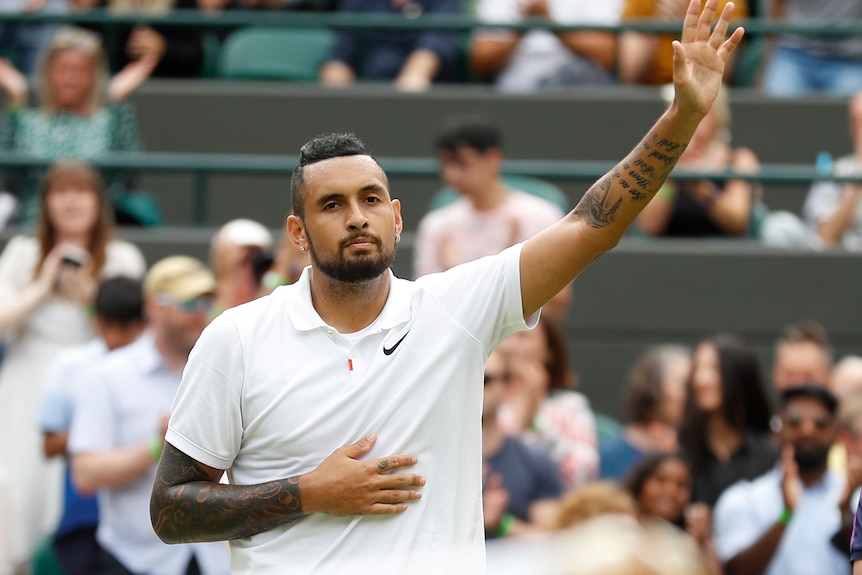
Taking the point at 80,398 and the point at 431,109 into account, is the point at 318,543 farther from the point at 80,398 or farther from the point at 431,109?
the point at 431,109

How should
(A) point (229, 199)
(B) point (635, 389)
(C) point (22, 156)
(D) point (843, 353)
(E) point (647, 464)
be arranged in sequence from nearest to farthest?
(E) point (647, 464) < (B) point (635, 389) < (D) point (843, 353) < (C) point (22, 156) < (A) point (229, 199)

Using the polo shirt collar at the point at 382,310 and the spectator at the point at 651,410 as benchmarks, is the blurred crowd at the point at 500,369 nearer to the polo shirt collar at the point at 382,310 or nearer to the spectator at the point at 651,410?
the spectator at the point at 651,410

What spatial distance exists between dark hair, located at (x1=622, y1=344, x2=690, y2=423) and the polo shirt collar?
375 centimetres

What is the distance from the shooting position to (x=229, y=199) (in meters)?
10.4

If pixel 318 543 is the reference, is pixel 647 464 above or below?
below

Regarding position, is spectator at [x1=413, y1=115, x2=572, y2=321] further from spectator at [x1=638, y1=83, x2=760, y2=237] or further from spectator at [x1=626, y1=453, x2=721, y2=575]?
spectator at [x1=626, y1=453, x2=721, y2=575]

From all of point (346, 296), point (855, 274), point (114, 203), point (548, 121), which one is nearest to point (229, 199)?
point (114, 203)

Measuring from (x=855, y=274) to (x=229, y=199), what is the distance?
4.20 m

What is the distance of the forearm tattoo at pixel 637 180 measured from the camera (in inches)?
A: 157

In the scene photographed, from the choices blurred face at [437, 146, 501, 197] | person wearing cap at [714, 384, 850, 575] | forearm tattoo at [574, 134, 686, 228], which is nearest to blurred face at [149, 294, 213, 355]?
blurred face at [437, 146, 501, 197]

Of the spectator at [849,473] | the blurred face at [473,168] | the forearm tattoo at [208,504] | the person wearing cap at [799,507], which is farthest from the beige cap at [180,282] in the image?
the forearm tattoo at [208,504]

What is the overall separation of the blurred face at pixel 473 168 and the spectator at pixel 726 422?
1595mm

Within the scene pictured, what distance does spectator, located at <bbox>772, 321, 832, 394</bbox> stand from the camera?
767 centimetres

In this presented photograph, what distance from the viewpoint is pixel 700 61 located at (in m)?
3.96
